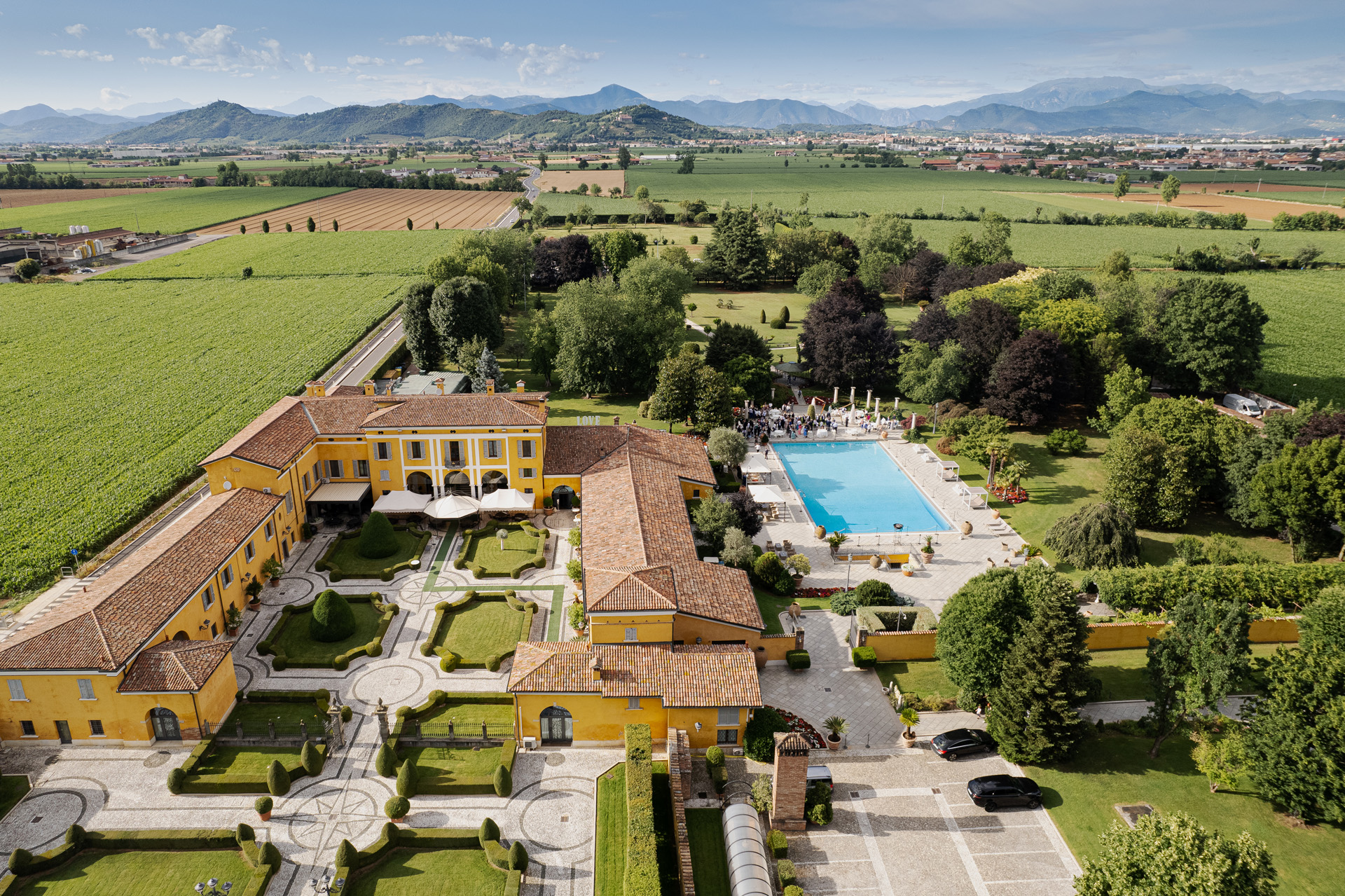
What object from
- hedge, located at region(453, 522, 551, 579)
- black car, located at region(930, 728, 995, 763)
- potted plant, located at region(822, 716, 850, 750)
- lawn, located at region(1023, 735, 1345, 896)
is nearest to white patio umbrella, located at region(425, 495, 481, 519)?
hedge, located at region(453, 522, 551, 579)

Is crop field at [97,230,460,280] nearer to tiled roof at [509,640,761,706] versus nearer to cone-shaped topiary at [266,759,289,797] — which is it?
tiled roof at [509,640,761,706]

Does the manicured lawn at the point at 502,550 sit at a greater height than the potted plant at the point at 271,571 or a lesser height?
lesser

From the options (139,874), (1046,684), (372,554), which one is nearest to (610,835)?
(139,874)

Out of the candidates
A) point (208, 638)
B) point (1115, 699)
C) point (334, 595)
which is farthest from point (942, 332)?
point (208, 638)

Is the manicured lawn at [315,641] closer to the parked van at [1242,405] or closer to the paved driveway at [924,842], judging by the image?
the paved driveway at [924,842]

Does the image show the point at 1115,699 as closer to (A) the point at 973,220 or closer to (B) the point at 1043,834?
(B) the point at 1043,834

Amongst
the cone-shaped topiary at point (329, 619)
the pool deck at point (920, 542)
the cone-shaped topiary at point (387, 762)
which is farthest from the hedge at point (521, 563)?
the cone-shaped topiary at point (387, 762)

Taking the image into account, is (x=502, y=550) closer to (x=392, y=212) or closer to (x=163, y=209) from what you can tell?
(x=392, y=212)
